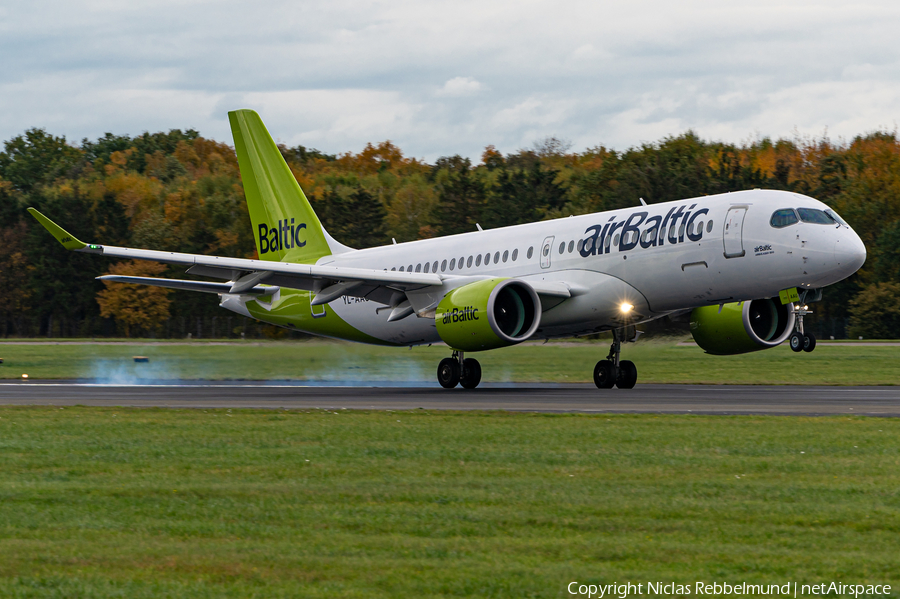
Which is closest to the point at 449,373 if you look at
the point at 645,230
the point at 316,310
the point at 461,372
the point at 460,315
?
the point at 461,372

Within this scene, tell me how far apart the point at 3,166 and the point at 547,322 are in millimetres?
116235

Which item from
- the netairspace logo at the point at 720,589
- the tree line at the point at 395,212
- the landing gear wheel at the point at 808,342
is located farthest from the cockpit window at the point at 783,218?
the tree line at the point at 395,212

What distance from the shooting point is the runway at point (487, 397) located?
68.0ft

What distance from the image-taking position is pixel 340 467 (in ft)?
39.5

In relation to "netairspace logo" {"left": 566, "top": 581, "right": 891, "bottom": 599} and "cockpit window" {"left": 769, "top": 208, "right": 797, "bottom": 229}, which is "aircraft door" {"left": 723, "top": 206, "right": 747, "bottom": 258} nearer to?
"cockpit window" {"left": 769, "top": 208, "right": 797, "bottom": 229}

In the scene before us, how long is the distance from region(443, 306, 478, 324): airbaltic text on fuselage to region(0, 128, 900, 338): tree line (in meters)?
47.1

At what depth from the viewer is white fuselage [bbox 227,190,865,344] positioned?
936 inches

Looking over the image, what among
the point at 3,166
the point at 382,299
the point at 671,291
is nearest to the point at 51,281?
the point at 3,166

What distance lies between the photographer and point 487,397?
2483cm

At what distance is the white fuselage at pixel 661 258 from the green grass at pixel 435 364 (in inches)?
111

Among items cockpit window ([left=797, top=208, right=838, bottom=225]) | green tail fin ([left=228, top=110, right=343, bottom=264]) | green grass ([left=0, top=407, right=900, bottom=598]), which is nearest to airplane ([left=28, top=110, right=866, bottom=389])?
cockpit window ([left=797, top=208, right=838, bottom=225])

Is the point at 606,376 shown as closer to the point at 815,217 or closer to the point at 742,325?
the point at 742,325

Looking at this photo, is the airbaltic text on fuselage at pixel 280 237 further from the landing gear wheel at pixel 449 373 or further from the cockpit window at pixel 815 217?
the cockpit window at pixel 815 217

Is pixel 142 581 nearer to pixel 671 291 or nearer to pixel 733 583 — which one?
pixel 733 583
